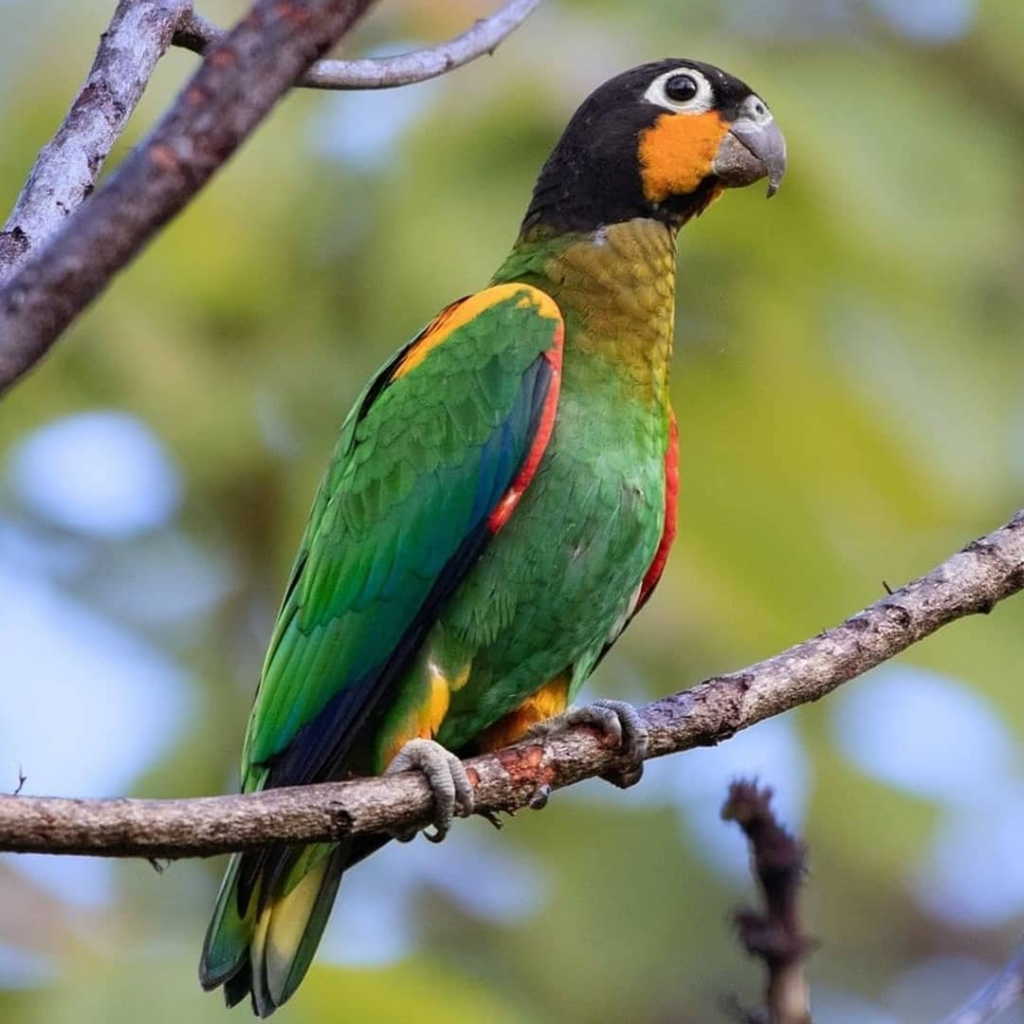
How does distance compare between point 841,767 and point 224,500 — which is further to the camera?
point 841,767

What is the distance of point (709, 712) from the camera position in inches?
119

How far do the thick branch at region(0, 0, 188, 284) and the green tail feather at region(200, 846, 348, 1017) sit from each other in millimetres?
1464

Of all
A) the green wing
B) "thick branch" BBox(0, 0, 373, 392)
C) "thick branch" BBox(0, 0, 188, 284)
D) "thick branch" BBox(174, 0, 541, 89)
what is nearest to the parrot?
the green wing

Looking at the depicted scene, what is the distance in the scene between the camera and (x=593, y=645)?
3.90 metres

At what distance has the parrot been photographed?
3.62 m

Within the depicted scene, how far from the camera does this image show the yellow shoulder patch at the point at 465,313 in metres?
3.89

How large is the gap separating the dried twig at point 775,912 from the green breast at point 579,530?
5.02ft

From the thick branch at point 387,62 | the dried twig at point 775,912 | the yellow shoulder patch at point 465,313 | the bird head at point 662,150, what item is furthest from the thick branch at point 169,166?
the bird head at point 662,150

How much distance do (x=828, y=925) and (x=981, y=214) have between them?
306 cm

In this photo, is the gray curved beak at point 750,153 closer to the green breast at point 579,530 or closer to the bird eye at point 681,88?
the bird eye at point 681,88

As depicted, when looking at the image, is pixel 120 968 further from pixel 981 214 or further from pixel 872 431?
pixel 981 214

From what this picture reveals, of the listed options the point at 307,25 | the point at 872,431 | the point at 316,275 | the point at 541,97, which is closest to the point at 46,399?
the point at 316,275

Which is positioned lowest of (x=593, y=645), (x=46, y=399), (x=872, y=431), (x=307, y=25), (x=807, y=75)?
(x=307, y=25)

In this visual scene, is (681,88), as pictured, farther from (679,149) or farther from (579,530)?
(579,530)
